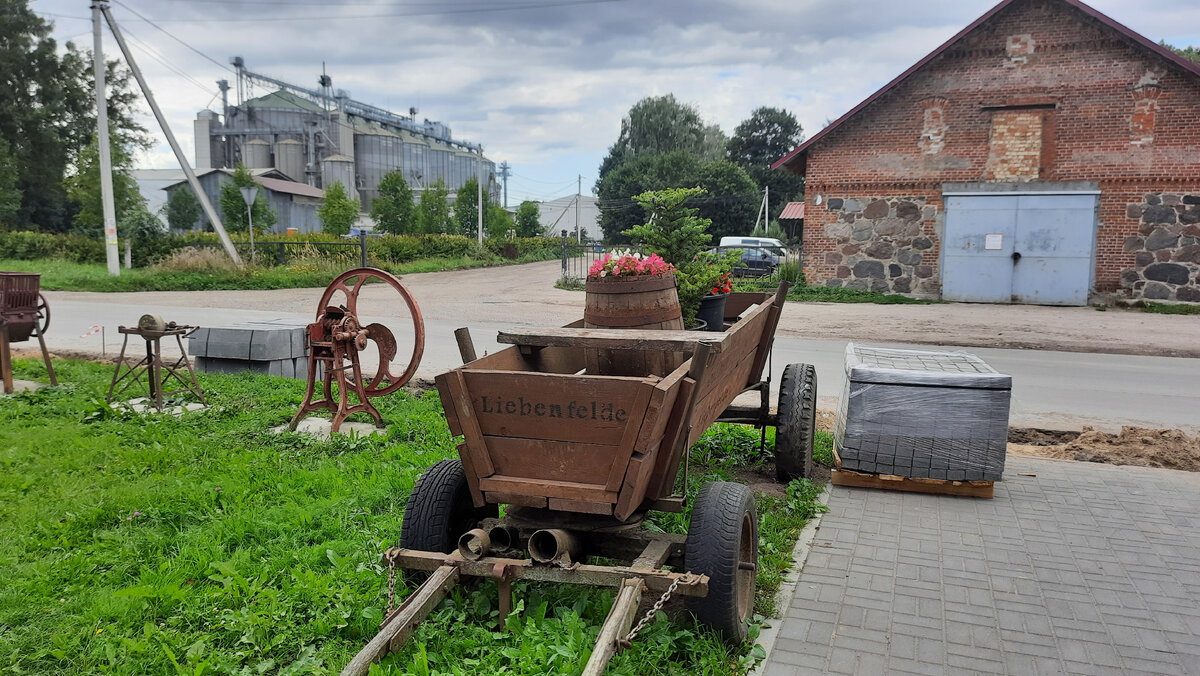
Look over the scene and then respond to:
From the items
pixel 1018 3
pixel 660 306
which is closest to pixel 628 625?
pixel 660 306

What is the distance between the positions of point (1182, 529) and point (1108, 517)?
372 millimetres

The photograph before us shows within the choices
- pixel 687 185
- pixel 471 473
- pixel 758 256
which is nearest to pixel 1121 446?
pixel 471 473

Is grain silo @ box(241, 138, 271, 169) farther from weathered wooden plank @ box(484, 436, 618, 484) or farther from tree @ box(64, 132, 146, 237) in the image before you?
weathered wooden plank @ box(484, 436, 618, 484)

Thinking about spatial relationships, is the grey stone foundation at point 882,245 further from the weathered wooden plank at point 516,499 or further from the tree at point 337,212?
the tree at point 337,212

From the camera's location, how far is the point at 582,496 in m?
3.13

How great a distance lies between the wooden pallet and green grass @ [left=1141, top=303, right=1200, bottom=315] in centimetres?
1459

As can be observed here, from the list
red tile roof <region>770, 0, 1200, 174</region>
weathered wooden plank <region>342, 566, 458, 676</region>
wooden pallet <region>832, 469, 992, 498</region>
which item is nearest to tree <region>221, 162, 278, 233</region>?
red tile roof <region>770, 0, 1200, 174</region>

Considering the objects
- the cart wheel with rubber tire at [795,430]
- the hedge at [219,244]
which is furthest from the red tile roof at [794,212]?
the cart wheel with rubber tire at [795,430]

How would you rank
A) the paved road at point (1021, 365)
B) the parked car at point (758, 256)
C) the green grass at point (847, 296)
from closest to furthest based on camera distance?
the paved road at point (1021, 365) < the green grass at point (847, 296) < the parked car at point (758, 256)

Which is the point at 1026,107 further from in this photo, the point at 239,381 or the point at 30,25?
the point at 30,25

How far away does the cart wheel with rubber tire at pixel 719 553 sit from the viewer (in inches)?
123

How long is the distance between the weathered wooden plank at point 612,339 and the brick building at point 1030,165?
55.4ft

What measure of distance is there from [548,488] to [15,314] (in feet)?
25.6

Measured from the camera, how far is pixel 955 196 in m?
18.4
